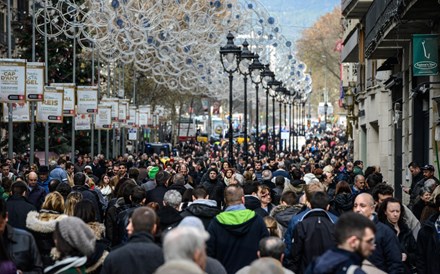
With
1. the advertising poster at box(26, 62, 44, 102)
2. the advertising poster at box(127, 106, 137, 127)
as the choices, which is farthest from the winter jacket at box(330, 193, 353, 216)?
the advertising poster at box(127, 106, 137, 127)

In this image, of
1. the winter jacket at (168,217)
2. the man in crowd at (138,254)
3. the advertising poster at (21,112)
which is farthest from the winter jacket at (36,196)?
the advertising poster at (21,112)

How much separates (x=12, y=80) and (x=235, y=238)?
21.7m

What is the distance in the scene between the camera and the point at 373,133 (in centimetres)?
4888

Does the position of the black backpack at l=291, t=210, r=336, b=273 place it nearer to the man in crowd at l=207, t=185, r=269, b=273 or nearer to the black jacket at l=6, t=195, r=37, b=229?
the man in crowd at l=207, t=185, r=269, b=273

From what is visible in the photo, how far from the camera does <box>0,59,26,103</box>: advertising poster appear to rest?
107ft

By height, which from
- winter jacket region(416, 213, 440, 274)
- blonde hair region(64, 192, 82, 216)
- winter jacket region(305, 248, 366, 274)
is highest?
blonde hair region(64, 192, 82, 216)

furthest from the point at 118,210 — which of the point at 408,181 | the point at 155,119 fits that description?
the point at 155,119

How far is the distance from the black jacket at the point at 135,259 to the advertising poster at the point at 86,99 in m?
35.9

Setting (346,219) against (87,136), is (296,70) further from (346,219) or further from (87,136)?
(346,219)

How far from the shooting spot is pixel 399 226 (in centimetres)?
1283

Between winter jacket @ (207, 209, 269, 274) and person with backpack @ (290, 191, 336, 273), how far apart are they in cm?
31

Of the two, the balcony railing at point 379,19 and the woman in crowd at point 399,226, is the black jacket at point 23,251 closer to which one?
the woman in crowd at point 399,226

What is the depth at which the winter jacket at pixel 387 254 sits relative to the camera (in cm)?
1123

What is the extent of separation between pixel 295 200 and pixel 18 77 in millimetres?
18989
